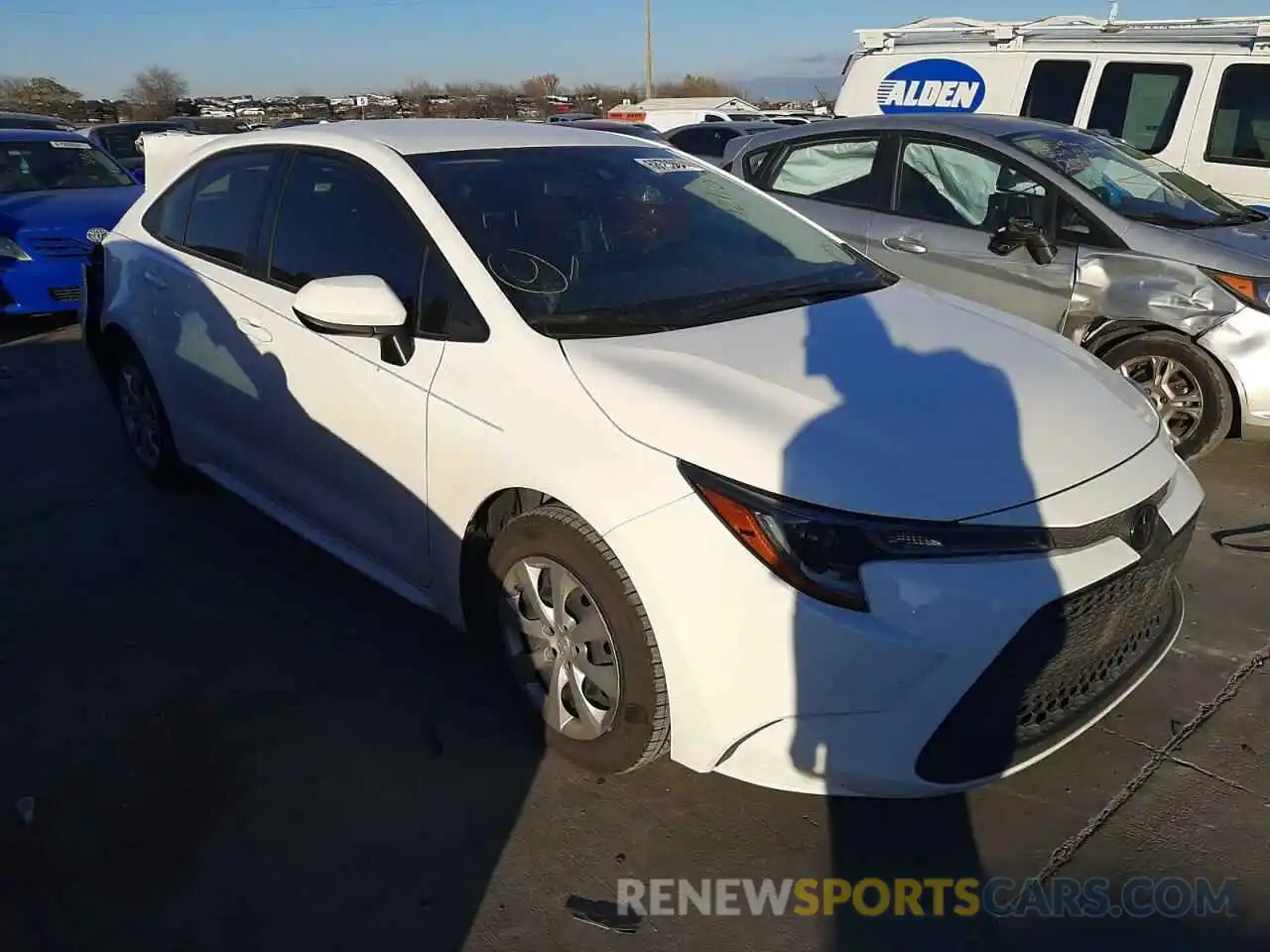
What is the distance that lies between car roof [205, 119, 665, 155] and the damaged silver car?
2.30m

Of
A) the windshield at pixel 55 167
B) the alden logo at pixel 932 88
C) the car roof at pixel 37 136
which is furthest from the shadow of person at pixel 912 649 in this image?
the car roof at pixel 37 136

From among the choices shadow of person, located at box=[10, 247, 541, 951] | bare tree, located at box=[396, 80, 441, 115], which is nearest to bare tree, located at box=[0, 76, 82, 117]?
bare tree, located at box=[396, 80, 441, 115]

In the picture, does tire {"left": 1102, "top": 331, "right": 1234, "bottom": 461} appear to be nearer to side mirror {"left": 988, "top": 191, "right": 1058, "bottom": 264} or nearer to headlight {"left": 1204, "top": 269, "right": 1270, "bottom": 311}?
headlight {"left": 1204, "top": 269, "right": 1270, "bottom": 311}

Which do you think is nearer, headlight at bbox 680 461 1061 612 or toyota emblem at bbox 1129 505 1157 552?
headlight at bbox 680 461 1061 612

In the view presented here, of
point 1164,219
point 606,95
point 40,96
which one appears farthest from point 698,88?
point 1164,219

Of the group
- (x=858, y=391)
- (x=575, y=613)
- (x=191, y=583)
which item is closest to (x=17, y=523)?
(x=191, y=583)

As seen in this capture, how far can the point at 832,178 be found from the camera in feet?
20.3

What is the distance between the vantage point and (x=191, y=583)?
12.8 ft

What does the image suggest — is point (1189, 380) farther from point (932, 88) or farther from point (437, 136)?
point (932, 88)

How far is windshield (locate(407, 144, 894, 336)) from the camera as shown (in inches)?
114

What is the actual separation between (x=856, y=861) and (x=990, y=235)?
12.5 feet

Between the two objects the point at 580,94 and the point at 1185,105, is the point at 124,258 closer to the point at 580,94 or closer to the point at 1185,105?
the point at 1185,105

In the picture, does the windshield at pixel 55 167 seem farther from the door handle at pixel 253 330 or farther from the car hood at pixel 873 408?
the car hood at pixel 873 408

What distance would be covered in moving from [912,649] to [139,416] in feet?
12.9
